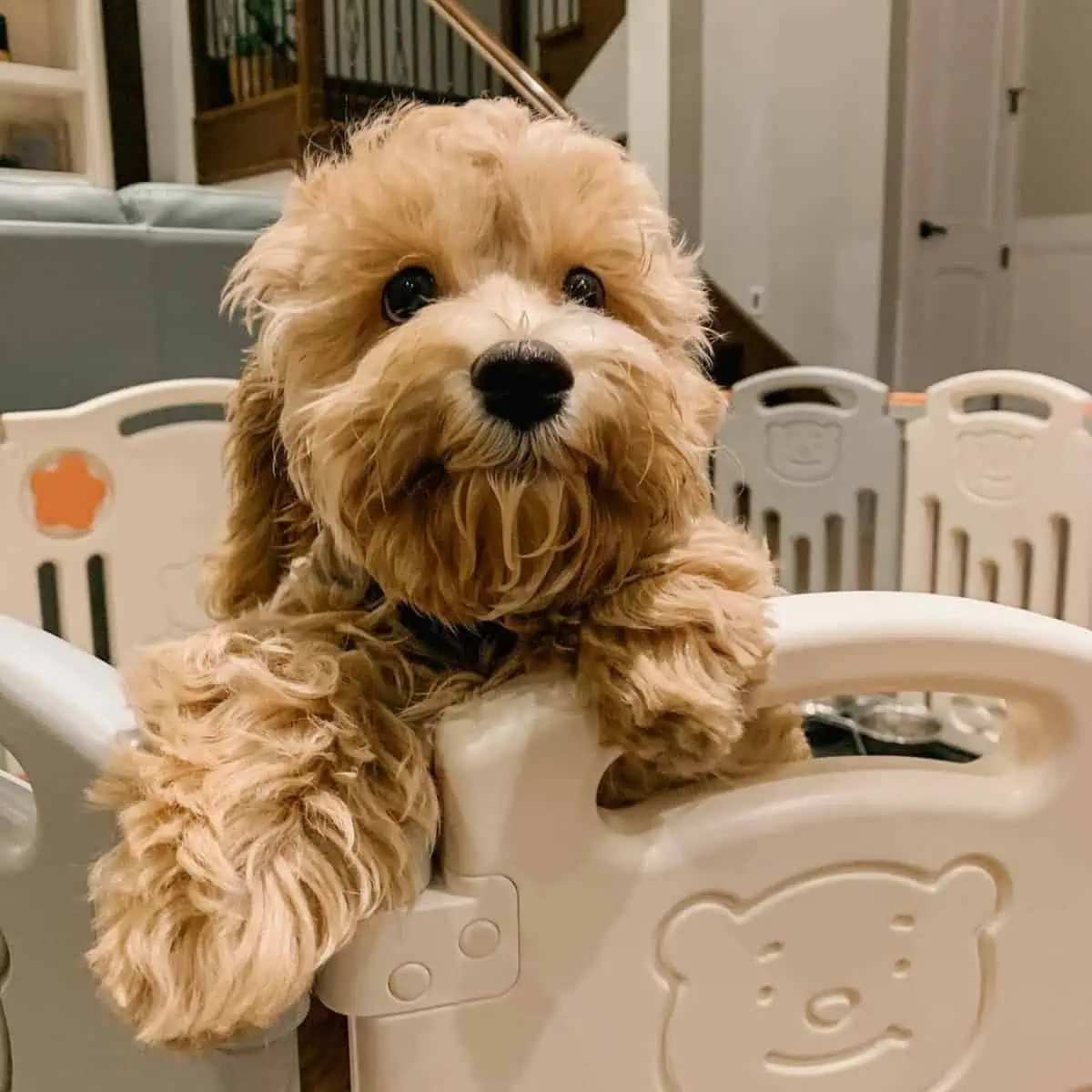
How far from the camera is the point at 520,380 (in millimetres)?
622

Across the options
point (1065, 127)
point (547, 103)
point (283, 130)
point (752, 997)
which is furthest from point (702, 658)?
point (1065, 127)

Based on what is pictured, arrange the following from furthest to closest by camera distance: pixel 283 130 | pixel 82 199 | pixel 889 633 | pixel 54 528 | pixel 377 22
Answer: pixel 377 22, pixel 283 130, pixel 82 199, pixel 54 528, pixel 889 633

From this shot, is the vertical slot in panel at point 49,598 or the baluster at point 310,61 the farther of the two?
the baluster at point 310,61

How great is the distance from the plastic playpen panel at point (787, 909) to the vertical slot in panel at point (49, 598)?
1262mm

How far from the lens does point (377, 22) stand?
202 inches

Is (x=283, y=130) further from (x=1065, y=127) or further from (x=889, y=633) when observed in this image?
(x=889, y=633)

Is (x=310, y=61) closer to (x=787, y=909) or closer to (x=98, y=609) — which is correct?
(x=98, y=609)

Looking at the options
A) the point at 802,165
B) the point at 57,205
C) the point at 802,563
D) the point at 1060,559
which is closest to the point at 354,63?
the point at 802,165

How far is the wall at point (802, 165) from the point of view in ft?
13.4

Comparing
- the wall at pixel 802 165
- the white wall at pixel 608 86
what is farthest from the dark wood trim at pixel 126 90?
the wall at pixel 802 165

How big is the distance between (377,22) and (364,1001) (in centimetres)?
519

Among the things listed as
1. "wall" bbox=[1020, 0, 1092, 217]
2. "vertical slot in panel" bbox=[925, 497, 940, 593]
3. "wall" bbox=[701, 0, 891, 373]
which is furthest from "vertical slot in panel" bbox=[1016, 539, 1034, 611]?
"wall" bbox=[1020, 0, 1092, 217]

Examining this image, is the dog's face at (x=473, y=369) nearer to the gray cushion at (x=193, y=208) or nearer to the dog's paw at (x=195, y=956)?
the dog's paw at (x=195, y=956)

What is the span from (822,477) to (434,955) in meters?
1.61
